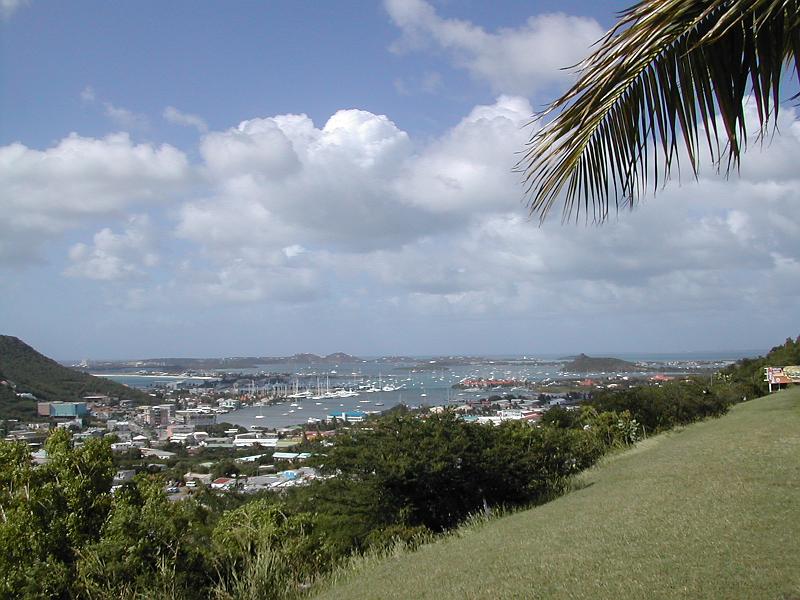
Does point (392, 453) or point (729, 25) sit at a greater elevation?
point (729, 25)

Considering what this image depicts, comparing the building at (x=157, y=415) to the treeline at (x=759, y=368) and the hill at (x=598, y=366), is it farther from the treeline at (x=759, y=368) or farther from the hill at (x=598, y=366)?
the hill at (x=598, y=366)

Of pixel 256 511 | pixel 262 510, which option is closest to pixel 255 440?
pixel 262 510

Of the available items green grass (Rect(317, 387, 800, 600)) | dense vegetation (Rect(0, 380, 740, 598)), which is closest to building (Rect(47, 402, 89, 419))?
dense vegetation (Rect(0, 380, 740, 598))

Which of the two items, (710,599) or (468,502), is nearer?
(710,599)

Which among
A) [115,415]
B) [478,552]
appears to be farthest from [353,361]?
[478,552]

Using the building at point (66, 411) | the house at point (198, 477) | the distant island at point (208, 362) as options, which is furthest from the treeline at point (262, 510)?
the distant island at point (208, 362)

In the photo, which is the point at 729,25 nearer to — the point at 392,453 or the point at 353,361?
the point at 392,453

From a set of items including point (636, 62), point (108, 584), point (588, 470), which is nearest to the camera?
point (636, 62)
